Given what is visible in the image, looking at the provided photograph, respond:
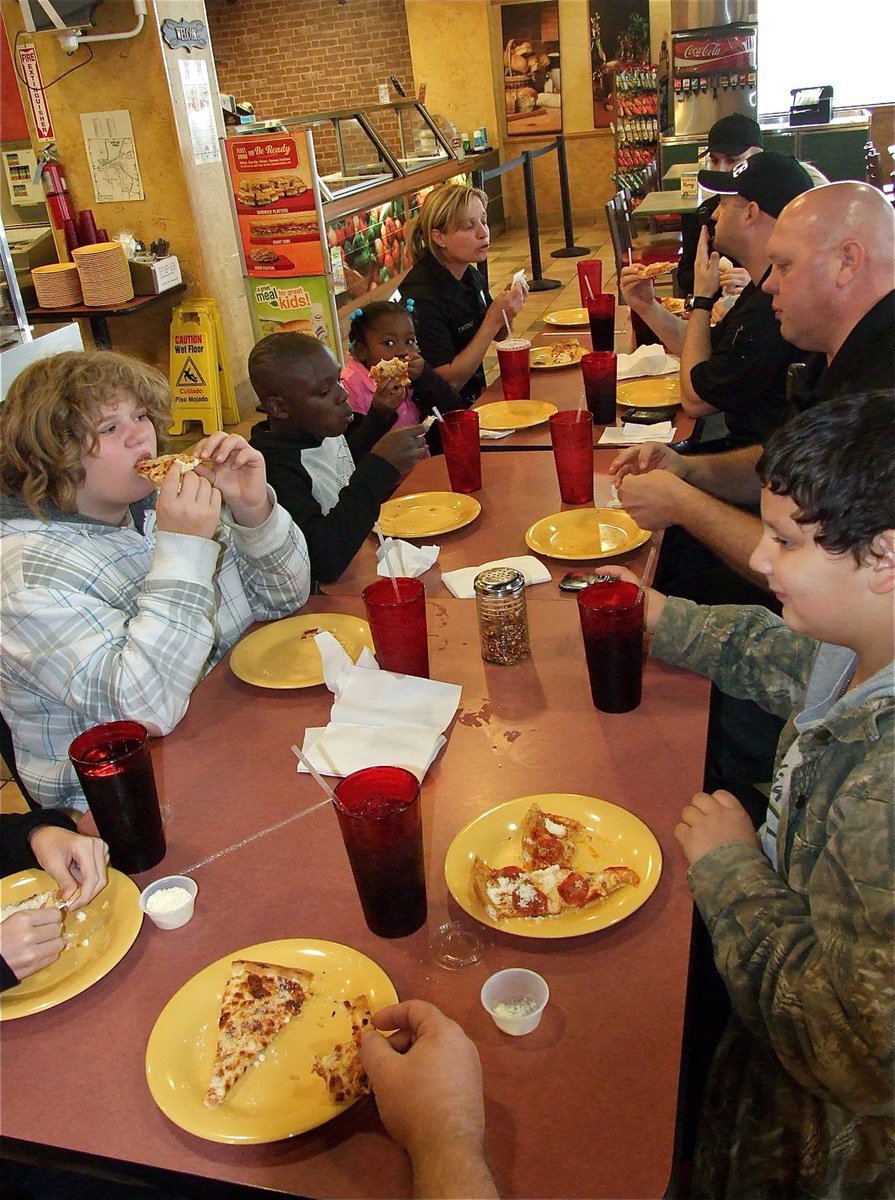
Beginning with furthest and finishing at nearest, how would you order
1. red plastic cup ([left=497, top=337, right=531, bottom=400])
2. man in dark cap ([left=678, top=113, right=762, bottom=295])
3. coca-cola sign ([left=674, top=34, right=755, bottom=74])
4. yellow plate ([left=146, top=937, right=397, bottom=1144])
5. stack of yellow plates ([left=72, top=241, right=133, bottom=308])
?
coca-cola sign ([left=674, top=34, right=755, bottom=74]) < stack of yellow plates ([left=72, top=241, right=133, bottom=308]) < man in dark cap ([left=678, top=113, right=762, bottom=295]) < red plastic cup ([left=497, top=337, right=531, bottom=400]) < yellow plate ([left=146, top=937, right=397, bottom=1144])

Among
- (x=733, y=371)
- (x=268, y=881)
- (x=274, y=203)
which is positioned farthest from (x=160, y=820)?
(x=274, y=203)

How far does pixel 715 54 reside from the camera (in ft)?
23.6

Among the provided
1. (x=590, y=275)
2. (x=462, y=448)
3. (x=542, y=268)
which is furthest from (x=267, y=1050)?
(x=542, y=268)

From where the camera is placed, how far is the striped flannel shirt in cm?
151

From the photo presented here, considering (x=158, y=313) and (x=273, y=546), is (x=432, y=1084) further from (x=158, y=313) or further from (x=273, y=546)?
(x=158, y=313)

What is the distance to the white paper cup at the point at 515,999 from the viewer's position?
94 cm

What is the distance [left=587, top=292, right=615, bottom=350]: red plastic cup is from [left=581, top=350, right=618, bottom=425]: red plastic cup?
0.57 metres

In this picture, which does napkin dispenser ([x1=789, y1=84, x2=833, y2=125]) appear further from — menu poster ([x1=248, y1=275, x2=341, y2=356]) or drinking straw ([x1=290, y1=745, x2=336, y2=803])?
drinking straw ([x1=290, y1=745, x2=336, y2=803])

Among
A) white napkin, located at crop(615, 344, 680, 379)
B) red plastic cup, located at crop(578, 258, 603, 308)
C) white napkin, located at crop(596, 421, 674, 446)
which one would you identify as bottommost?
white napkin, located at crop(596, 421, 674, 446)

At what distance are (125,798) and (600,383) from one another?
1905mm

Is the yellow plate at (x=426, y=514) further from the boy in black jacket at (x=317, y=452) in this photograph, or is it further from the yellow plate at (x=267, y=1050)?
the yellow plate at (x=267, y=1050)

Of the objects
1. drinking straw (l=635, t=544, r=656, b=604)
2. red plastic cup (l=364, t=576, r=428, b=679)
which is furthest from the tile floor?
red plastic cup (l=364, t=576, r=428, b=679)

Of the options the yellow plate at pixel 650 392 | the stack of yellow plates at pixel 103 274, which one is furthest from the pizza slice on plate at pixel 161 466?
the stack of yellow plates at pixel 103 274

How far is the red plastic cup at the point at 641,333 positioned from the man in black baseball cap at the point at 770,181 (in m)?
0.79
